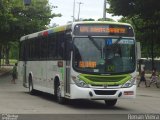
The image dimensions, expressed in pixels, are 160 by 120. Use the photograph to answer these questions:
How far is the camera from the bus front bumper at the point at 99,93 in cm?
1856

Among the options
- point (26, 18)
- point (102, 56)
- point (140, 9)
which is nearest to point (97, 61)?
point (102, 56)

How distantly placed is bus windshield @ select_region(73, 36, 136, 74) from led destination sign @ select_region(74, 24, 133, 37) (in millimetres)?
206

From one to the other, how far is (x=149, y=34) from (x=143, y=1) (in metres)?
10.7

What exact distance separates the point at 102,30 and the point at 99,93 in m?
2.33

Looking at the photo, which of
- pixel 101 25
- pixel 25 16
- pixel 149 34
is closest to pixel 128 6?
pixel 149 34

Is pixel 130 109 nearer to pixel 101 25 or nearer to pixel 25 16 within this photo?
pixel 101 25

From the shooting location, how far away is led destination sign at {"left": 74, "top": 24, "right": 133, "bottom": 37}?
63.1ft

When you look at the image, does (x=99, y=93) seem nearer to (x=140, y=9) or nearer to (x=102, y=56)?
(x=102, y=56)

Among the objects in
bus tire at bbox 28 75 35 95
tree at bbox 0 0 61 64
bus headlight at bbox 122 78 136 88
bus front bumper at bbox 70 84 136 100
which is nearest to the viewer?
bus front bumper at bbox 70 84 136 100

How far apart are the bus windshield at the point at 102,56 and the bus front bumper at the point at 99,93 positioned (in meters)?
0.64

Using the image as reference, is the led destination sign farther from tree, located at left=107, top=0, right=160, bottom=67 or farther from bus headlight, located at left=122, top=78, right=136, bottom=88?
tree, located at left=107, top=0, right=160, bottom=67

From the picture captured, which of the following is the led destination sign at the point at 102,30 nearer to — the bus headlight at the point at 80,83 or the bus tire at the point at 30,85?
the bus headlight at the point at 80,83

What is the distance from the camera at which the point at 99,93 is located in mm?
18719

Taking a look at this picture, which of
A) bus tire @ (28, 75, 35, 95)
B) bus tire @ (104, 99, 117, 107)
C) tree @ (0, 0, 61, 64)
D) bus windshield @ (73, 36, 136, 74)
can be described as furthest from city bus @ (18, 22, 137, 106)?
tree @ (0, 0, 61, 64)
